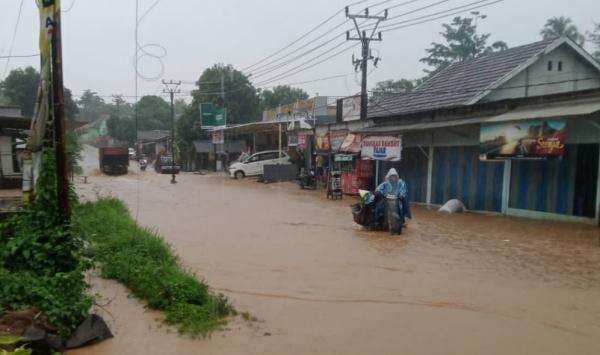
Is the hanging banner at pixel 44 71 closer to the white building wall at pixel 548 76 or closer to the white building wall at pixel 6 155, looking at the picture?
the white building wall at pixel 548 76

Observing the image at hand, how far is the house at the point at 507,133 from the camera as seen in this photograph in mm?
12602

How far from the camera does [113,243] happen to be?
9.13 metres

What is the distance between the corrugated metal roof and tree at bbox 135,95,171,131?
5786cm

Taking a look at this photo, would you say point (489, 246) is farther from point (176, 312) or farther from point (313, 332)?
point (176, 312)

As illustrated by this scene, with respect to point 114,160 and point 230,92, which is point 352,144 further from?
point 230,92

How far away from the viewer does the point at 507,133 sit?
13.6 meters

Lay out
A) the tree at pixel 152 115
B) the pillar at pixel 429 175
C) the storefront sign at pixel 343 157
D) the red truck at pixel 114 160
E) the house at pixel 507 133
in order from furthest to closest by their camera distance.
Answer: the tree at pixel 152 115 < the red truck at pixel 114 160 < the storefront sign at pixel 343 157 < the pillar at pixel 429 175 < the house at pixel 507 133

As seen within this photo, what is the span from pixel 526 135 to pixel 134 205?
1289cm

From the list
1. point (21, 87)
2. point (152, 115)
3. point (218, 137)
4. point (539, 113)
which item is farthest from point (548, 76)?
point (152, 115)

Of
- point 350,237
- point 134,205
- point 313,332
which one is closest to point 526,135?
point 350,237

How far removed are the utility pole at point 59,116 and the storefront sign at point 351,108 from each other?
17777mm

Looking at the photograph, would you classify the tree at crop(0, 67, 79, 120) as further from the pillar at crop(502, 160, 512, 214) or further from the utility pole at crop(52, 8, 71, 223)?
the utility pole at crop(52, 8, 71, 223)

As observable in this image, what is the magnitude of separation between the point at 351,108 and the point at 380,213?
476 inches

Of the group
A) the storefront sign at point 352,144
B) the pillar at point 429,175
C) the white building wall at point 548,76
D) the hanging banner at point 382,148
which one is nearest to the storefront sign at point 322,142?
the storefront sign at point 352,144
